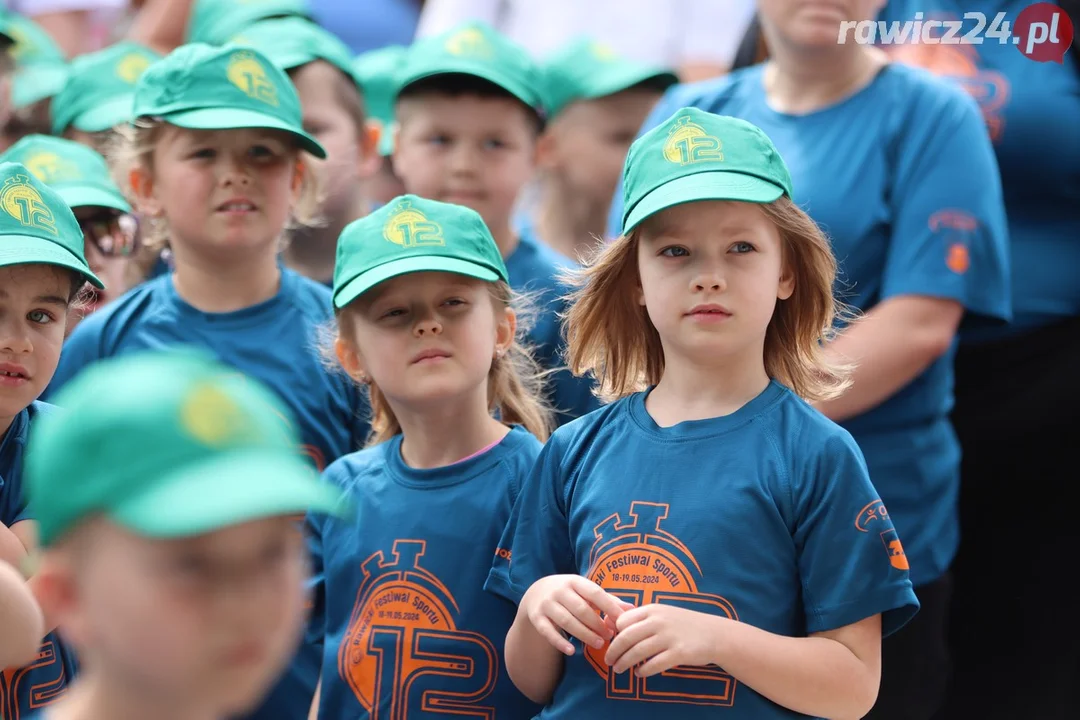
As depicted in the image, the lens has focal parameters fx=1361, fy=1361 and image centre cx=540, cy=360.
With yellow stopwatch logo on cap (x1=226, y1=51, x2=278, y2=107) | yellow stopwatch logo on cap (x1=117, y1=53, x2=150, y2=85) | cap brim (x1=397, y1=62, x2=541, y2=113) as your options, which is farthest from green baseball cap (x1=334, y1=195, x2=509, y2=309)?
yellow stopwatch logo on cap (x1=117, y1=53, x2=150, y2=85)

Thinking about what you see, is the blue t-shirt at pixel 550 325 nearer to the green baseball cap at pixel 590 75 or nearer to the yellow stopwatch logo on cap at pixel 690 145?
the yellow stopwatch logo on cap at pixel 690 145

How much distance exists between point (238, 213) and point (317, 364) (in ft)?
1.41

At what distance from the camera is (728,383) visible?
2.43 meters

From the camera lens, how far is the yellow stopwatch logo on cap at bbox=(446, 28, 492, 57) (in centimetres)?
400

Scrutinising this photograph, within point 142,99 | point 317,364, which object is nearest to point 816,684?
point 317,364

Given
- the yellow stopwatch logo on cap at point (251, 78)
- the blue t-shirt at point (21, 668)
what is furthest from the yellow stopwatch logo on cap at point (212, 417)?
the yellow stopwatch logo on cap at point (251, 78)

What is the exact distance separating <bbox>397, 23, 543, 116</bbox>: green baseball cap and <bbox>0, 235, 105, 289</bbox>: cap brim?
60.3 inches

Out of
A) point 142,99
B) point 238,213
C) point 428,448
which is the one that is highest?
point 142,99

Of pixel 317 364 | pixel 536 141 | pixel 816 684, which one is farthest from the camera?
pixel 536 141

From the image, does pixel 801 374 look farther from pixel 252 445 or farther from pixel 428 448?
pixel 252 445

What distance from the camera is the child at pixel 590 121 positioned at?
4684mm

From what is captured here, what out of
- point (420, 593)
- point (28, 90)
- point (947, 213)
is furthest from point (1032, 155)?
point (28, 90)

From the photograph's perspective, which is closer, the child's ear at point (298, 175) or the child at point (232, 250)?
the child at point (232, 250)

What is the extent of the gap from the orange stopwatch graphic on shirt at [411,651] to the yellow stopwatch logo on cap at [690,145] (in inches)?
37.1
